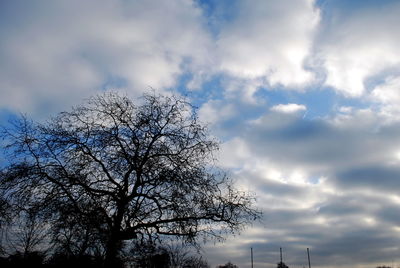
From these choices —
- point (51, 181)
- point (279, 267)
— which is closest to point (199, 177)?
point (51, 181)

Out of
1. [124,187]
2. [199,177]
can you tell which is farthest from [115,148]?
[199,177]

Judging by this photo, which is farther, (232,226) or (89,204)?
(232,226)

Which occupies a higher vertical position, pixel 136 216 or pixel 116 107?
pixel 116 107

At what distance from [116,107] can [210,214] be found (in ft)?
21.5

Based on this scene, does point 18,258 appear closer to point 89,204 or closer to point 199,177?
point 89,204

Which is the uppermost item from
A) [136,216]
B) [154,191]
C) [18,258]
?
[154,191]

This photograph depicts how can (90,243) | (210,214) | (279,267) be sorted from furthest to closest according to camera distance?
(279,267), (210,214), (90,243)

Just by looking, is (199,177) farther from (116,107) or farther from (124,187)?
(116,107)

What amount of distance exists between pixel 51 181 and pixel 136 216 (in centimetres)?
360

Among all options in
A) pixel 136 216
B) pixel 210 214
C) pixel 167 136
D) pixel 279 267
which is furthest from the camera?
pixel 279 267

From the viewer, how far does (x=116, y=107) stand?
1514cm

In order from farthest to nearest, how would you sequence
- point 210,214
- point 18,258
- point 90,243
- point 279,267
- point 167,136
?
point 279,267 < point 18,258 < point 167,136 < point 210,214 < point 90,243

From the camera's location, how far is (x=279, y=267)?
10281 centimetres

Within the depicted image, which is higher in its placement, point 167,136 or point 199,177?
point 167,136
